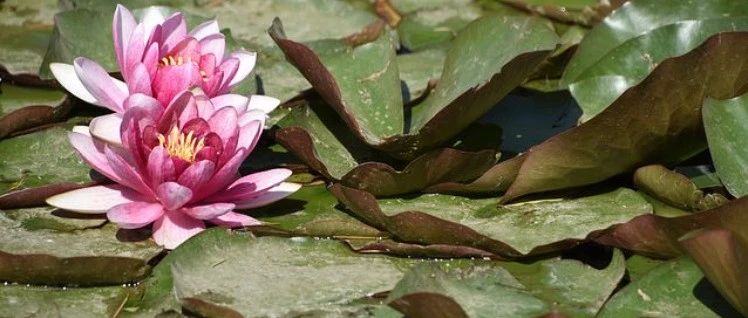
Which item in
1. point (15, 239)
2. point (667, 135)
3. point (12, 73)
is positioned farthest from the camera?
point (12, 73)

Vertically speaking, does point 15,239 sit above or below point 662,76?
below

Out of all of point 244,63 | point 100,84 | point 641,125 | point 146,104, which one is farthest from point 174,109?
point 641,125

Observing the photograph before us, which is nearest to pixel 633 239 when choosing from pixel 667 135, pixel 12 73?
pixel 667 135

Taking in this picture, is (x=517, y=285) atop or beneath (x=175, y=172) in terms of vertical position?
beneath

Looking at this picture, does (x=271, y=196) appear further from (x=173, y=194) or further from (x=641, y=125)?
(x=641, y=125)

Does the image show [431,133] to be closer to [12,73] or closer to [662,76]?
[662,76]

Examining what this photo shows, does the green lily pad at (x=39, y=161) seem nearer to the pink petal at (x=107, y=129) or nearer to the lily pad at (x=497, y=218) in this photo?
the pink petal at (x=107, y=129)
